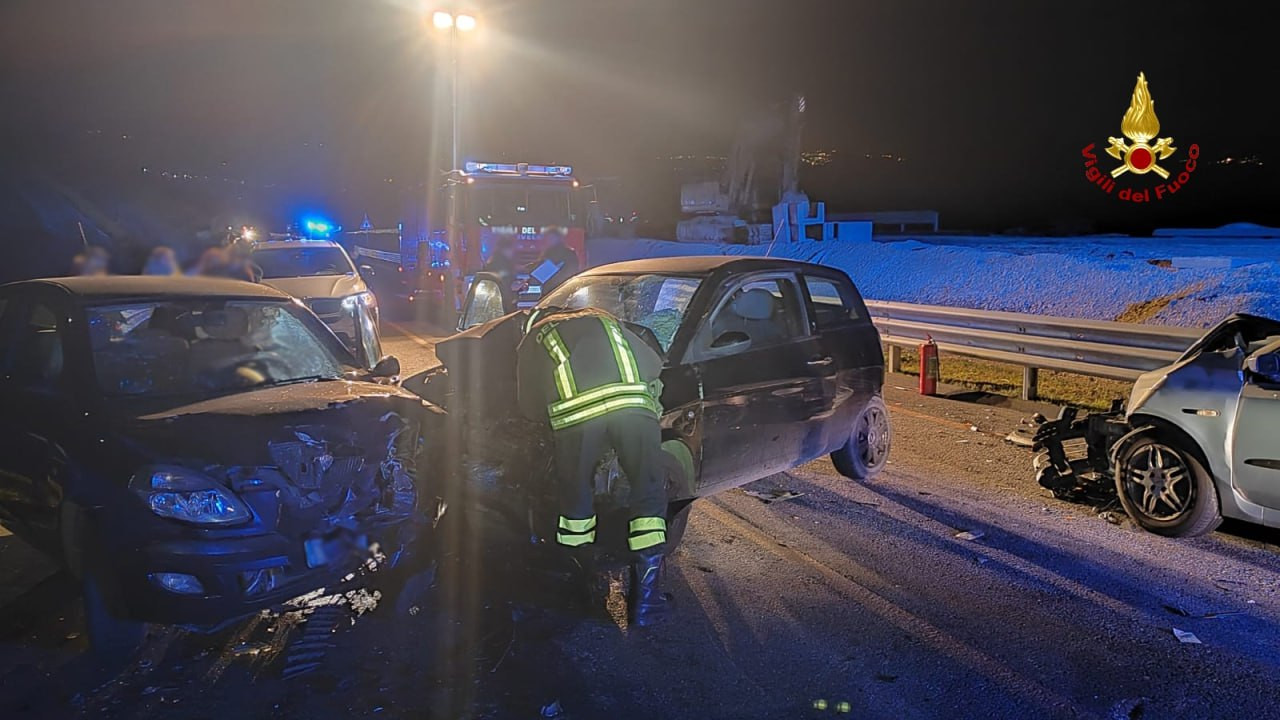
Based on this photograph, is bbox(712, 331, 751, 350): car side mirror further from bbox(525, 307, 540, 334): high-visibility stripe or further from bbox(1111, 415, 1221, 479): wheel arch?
bbox(1111, 415, 1221, 479): wheel arch

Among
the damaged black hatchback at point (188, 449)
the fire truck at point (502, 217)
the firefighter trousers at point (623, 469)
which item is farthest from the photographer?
the fire truck at point (502, 217)

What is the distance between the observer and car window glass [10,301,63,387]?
468 cm

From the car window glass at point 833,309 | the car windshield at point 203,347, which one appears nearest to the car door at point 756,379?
the car window glass at point 833,309

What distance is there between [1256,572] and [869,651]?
2.45 metres

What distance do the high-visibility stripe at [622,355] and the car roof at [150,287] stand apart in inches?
93.3

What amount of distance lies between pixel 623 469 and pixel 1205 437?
3413mm

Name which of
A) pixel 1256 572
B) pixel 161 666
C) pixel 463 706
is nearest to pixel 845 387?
pixel 1256 572

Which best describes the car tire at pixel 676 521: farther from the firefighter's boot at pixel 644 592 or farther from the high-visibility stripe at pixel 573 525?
the high-visibility stripe at pixel 573 525

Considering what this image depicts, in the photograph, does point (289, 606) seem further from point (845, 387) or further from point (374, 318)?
point (374, 318)

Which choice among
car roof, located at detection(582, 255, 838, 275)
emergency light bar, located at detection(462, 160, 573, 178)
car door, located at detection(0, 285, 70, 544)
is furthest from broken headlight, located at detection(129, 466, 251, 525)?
emergency light bar, located at detection(462, 160, 573, 178)

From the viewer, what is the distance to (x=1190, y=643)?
403 cm

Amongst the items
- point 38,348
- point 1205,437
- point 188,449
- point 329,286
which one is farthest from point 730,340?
point 329,286

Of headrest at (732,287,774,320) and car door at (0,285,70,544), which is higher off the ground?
headrest at (732,287,774,320)

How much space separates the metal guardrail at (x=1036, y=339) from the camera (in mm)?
8438
